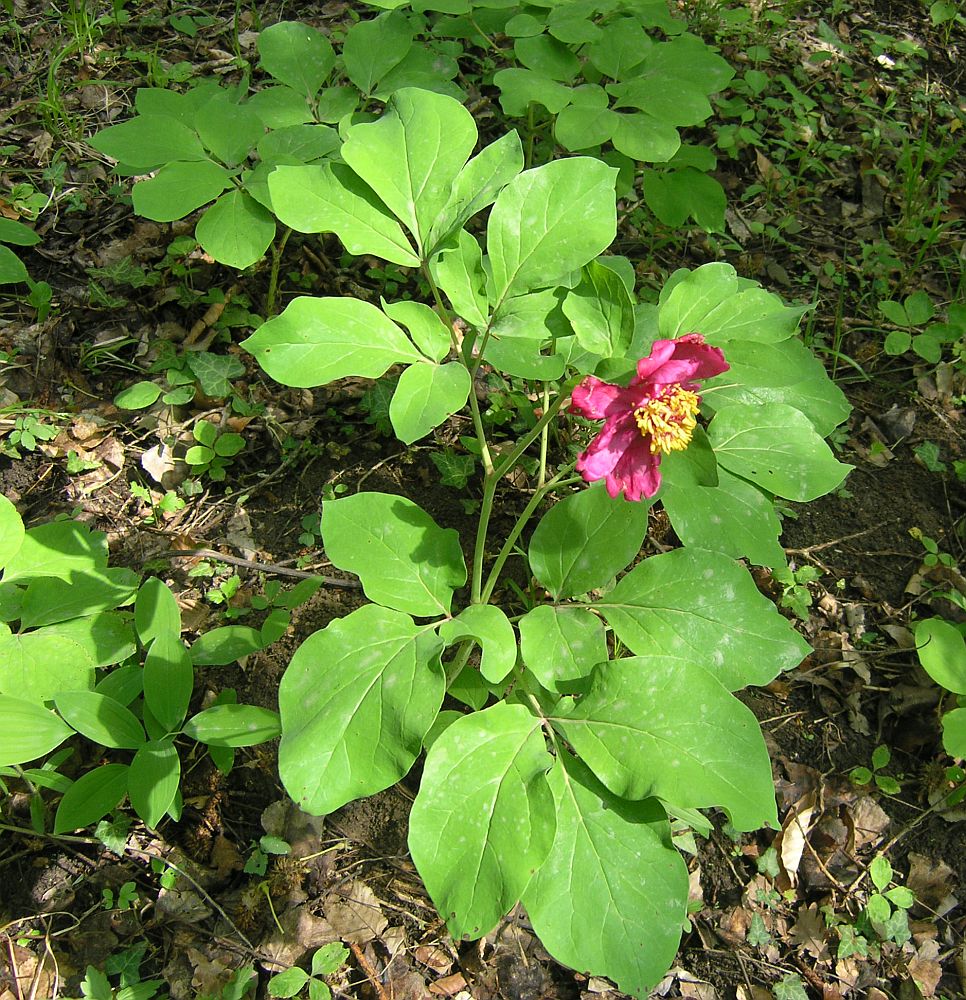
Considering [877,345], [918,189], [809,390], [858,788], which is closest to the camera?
[809,390]

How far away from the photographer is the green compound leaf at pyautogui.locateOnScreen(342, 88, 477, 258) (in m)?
1.75

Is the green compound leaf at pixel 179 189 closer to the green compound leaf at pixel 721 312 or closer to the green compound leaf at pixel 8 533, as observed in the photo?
the green compound leaf at pixel 8 533

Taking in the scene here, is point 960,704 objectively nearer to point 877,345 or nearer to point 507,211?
point 877,345

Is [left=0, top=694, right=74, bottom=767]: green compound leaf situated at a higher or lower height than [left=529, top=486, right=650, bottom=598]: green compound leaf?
lower

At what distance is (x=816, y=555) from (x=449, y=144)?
164 centimetres

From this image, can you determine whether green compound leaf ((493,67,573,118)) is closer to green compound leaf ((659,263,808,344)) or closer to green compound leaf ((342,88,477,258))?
green compound leaf ((342,88,477,258))

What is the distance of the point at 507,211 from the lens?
162cm

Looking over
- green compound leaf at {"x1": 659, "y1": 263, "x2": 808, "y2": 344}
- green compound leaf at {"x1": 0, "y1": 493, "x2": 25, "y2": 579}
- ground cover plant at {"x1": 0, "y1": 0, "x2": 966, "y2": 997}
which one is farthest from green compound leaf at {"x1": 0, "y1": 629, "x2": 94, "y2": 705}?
green compound leaf at {"x1": 659, "y1": 263, "x2": 808, "y2": 344}

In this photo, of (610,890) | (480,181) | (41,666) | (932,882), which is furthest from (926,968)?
(41,666)

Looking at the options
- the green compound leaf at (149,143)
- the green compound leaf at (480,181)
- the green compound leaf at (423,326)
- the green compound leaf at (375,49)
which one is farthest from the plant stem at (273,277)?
the green compound leaf at (423,326)

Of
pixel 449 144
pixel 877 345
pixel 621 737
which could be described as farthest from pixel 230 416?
pixel 877 345

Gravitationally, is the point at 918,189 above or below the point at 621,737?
above

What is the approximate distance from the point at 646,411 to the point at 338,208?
844 mm

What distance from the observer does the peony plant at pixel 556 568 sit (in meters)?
1.47
